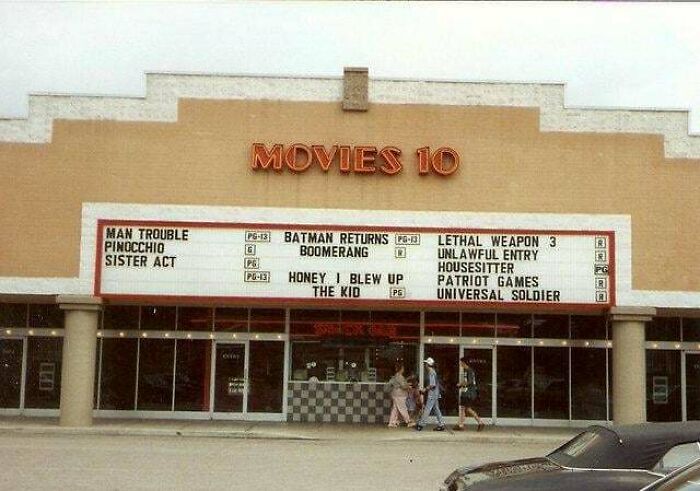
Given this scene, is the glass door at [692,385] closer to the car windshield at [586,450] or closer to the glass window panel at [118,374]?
the glass window panel at [118,374]

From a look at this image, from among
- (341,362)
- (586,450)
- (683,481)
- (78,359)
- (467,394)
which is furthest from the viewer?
(341,362)

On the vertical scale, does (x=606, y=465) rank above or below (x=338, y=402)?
above

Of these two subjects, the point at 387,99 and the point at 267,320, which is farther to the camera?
the point at 267,320

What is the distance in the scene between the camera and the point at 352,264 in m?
20.6

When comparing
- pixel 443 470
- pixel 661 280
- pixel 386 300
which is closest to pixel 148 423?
pixel 386 300

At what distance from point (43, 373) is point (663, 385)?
16.5m

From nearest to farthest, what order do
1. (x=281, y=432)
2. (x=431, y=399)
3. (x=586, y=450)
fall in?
(x=586, y=450), (x=281, y=432), (x=431, y=399)

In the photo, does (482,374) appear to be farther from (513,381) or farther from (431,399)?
(431,399)

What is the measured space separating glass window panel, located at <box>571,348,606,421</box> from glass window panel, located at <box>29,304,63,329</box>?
44.6 feet

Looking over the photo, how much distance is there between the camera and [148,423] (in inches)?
840

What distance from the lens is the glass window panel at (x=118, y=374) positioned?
75.7 feet

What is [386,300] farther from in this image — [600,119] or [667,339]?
[667,339]

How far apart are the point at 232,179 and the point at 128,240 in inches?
111

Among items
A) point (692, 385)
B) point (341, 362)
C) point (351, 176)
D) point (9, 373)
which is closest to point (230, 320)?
point (341, 362)
